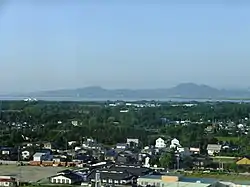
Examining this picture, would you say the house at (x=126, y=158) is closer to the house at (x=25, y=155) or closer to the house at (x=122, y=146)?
the house at (x=122, y=146)

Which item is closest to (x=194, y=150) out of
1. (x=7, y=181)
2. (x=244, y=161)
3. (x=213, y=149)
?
(x=213, y=149)

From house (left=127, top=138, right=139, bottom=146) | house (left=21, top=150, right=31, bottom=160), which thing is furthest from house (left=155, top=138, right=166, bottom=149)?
house (left=21, top=150, right=31, bottom=160)

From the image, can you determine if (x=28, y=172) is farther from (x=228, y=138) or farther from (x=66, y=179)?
(x=228, y=138)

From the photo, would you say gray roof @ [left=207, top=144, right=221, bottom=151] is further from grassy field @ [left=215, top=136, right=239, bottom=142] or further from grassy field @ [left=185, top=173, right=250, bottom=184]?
grassy field @ [left=185, top=173, right=250, bottom=184]

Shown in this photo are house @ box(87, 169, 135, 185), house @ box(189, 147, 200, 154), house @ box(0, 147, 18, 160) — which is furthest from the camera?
house @ box(189, 147, 200, 154)

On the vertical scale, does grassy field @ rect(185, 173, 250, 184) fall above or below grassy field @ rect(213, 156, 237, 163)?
above

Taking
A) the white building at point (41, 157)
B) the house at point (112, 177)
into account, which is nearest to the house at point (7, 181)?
the house at point (112, 177)
